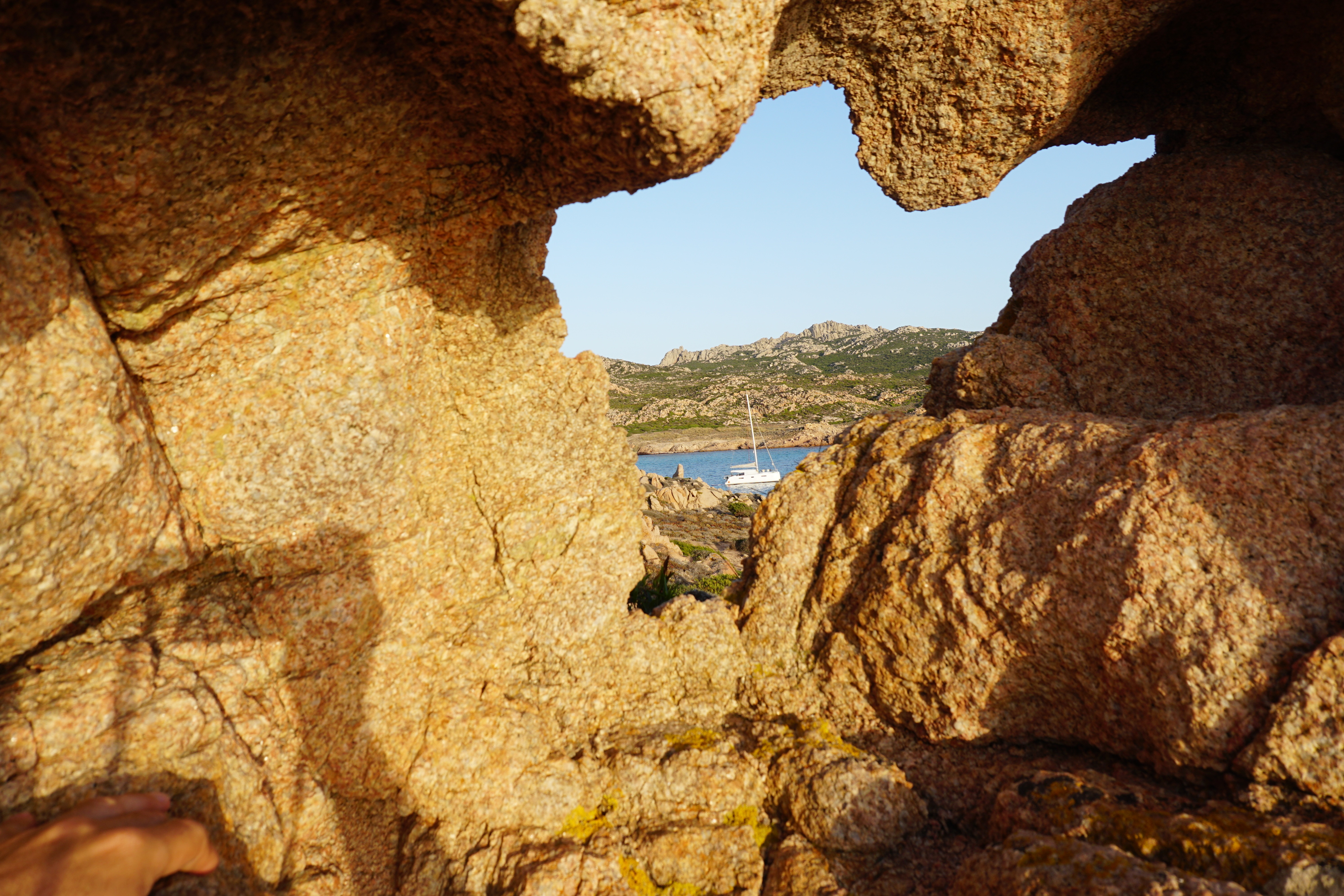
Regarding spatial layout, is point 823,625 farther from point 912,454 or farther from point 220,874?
point 220,874

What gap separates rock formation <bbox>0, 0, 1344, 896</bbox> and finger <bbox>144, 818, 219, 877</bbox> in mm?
120

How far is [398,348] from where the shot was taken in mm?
5609

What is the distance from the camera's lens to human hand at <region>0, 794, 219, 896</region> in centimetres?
340

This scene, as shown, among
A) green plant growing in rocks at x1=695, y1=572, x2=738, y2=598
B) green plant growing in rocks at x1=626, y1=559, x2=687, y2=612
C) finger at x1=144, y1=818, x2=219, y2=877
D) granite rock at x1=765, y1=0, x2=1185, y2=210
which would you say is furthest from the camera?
green plant growing in rocks at x1=695, y1=572, x2=738, y2=598

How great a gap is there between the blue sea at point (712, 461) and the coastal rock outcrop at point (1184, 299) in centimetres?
7429

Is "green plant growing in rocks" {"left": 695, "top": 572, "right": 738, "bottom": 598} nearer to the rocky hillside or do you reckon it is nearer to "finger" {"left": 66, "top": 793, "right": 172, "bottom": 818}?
"finger" {"left": 66, "top": 793, "right": 172, "bottom": 818}

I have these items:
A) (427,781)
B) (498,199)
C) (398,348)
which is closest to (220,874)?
(427,781)

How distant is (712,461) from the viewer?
11569cm

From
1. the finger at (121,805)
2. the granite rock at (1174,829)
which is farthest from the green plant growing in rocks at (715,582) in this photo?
the finger at (121,805)

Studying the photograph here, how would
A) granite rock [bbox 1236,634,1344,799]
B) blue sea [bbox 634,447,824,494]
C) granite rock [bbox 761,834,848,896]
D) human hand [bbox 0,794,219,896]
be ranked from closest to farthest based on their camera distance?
human hand [bbox 0,794,219,896] → granite rock [bbox 1236,634,1344,799] → granite rock [bbox 761,834,848,896] → blue sea [bbox 634,447,824,494]

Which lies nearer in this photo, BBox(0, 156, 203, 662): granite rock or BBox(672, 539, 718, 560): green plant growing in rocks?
BBox(0, 156, 203, 662): granite rock

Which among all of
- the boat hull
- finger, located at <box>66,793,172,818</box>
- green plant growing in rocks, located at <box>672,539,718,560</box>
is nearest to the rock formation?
finger, located at <box>66,793,172,818</box>

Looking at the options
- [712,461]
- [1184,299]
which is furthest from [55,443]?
[712,461]

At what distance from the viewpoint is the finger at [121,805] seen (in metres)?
3.82
